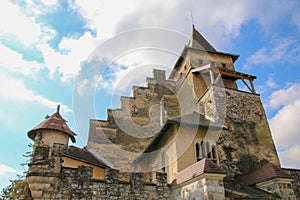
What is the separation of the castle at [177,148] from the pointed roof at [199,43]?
4.4 inches

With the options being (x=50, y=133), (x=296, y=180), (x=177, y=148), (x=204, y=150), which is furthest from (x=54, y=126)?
(x=296, y=180)

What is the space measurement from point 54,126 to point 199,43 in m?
14.9

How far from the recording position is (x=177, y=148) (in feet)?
33.5

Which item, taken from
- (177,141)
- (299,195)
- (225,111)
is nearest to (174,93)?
(225,111)

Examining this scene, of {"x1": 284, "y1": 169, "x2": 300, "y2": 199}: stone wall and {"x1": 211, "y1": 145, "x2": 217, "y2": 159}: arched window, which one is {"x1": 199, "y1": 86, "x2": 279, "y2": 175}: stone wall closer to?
{"x1": 211, "y1": 145, "x2": 217, "y2": 159}: arched window

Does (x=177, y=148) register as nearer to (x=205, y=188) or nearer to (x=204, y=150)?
(x=204, y=150)

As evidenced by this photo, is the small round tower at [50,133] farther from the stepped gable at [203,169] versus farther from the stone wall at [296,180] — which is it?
the stone wall at [296,180]

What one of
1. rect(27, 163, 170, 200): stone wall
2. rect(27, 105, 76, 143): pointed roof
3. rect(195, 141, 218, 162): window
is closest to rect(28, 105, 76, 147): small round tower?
rect(27, 105, 76, 143): pointed roof

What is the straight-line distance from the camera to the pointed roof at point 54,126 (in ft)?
36.9

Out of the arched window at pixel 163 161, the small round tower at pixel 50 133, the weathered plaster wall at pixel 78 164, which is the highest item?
the small round tower at pixel 50 133

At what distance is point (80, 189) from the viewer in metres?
7.74

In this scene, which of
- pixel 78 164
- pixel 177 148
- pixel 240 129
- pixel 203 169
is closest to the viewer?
pixel 203 169

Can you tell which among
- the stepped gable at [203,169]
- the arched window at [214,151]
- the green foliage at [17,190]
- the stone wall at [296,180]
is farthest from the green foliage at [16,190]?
the stone wall at [296,180]

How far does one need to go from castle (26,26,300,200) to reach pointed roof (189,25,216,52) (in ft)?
0.37
